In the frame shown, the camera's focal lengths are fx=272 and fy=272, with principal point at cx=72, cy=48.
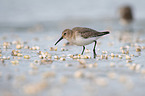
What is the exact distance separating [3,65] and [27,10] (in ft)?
40.2

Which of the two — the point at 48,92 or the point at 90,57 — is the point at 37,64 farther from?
the point at 48,92

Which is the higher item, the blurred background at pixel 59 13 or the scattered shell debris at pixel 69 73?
the blurred background at pixel 59 13

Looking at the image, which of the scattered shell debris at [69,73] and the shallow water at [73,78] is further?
the scattered shell debris at [69,73]

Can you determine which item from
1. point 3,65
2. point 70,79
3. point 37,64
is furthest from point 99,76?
point 3,65

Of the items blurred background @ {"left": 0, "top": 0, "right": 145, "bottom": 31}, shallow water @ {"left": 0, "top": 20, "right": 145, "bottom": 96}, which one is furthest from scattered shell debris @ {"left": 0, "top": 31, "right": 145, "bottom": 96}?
blurred background @ {"left": 0, "top": 0, "right": 145, "bottom": 31}

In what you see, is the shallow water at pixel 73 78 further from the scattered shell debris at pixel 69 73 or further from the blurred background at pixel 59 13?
the blurred background at pixel 59 13

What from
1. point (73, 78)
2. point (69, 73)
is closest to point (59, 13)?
point (69, 73)

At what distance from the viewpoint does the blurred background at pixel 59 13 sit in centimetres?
1471

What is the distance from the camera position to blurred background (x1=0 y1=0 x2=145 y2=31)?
1471 cm

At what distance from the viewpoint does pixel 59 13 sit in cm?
1780

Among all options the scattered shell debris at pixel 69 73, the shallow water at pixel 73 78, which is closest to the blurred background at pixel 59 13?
the scattered shell debris at pixel 69 73

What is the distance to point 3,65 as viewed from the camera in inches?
220

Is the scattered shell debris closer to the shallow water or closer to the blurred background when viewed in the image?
the shallow water

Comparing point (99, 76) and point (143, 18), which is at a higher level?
point (143, 18)
